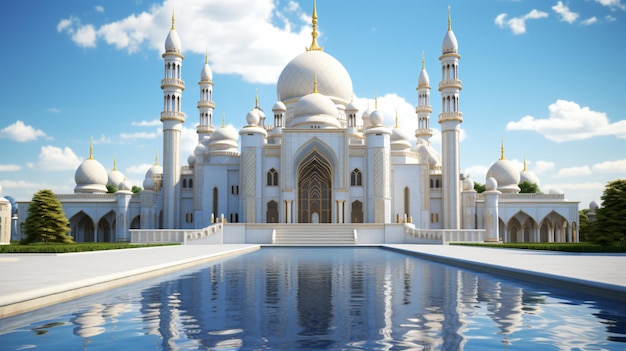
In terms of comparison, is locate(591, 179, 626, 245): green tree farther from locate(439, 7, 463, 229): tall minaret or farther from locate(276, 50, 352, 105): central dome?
locate(276, 50, 352, 105): central dome

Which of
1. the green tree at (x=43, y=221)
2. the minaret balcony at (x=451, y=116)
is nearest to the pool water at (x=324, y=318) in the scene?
the green tree at (x=43, y=221)

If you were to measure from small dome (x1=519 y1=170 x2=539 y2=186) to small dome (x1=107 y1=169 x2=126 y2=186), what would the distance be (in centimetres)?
3604

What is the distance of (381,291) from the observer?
7734 mm

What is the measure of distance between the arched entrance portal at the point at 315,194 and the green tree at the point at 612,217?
18.6 metres

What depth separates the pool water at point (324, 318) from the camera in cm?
456

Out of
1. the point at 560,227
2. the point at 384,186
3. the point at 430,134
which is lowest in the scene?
the point at 560,227

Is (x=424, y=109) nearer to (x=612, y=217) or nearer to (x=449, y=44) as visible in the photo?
(x=449, y=44)

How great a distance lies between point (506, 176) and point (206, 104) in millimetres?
23517

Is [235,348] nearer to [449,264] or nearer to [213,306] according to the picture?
[213,306]

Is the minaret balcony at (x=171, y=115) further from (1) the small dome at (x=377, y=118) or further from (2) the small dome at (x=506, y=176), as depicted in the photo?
(2) the small dome at (x=506, y=176)

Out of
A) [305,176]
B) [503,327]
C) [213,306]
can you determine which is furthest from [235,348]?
[305,176]

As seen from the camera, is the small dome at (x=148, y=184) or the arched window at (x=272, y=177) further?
the small dome at (x=148, y=184)

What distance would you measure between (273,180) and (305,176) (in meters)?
2.64

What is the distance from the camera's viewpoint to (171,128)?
118 ft
